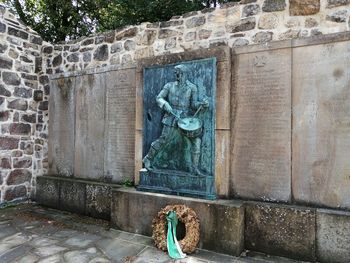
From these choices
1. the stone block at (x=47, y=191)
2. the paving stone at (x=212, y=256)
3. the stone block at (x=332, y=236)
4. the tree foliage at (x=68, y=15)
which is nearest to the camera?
the stone block at (x=332, y=236)

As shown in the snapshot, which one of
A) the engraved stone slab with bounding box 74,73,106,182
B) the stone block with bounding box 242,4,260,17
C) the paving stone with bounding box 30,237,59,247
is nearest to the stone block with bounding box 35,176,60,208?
the engraved stone slab with bounding box 74,73,106,182

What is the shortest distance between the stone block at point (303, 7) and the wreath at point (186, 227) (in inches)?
114

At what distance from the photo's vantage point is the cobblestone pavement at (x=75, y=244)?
3143 mm

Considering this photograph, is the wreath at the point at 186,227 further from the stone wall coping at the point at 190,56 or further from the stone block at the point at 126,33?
the stone block at the point at 126,33

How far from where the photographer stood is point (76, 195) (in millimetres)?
4910

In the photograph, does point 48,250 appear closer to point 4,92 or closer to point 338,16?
point 4,92

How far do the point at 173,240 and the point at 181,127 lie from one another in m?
1.41

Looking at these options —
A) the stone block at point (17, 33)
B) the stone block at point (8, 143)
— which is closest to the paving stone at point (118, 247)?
the stone block at point (8, 143)

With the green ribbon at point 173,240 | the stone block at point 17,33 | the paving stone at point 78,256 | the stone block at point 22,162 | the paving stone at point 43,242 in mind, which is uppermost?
the stone block at point 17,33

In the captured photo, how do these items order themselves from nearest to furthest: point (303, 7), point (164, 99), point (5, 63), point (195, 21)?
point (303, 7)
point (164, 99)
point (195, 21)
point (5, 63)

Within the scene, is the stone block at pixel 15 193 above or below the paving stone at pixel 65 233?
above

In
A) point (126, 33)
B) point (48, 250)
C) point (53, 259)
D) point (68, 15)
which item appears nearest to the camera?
point (53, 259)

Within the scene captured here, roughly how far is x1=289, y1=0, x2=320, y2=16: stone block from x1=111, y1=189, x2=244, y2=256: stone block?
101 inches

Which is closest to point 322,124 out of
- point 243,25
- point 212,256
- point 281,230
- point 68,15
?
point 281,230
